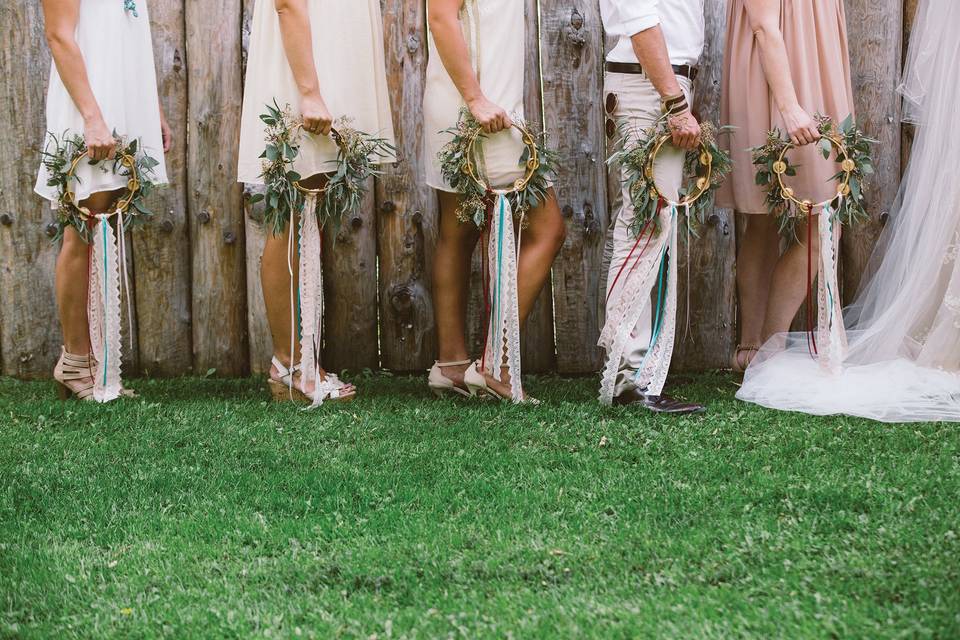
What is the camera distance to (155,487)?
3.10 metres

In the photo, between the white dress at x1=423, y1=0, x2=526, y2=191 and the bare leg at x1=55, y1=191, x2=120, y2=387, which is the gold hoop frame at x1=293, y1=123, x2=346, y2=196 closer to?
the white dress at x1=423, y1=0, x2=526, y2=191

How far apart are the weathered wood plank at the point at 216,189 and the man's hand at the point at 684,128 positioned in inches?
80.0

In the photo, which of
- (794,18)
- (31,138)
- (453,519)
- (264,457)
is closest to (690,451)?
(453,519)

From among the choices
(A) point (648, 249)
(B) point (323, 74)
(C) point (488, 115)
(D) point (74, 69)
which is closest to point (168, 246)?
(D) point (74, 69)

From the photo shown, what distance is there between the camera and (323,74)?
13.3 feet

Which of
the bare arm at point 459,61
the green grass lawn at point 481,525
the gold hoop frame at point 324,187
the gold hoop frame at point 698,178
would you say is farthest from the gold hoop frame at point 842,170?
the gold hoop frame at point 324,187

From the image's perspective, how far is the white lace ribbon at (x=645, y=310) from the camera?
12.5ft

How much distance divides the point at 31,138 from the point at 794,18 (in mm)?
3325

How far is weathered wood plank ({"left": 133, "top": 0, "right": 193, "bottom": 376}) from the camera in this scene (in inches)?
183

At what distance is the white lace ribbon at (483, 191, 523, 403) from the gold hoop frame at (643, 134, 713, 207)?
1.74ft

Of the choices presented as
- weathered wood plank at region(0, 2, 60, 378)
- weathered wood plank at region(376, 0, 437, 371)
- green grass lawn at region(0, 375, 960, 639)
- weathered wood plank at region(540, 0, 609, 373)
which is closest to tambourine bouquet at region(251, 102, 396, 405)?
green grass lawn at region(0, 375, 960, 639)

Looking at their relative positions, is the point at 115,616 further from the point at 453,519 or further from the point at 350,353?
the point at 350,353

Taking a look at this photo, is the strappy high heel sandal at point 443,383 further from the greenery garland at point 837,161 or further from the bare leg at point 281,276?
the greenery garland at point 837,161

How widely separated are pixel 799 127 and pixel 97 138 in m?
2.67
